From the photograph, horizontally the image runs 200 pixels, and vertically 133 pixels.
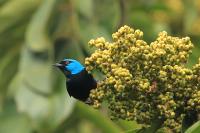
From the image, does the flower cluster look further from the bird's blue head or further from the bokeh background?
the bokeh background

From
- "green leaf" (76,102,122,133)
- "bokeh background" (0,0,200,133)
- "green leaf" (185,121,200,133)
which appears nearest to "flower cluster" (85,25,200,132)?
"green leaf" (185,121,200,133)

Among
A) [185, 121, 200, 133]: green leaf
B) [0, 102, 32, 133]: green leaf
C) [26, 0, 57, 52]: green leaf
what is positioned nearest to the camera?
[185, 121, 200, 133]: green leaf

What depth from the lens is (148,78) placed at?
2537 mm

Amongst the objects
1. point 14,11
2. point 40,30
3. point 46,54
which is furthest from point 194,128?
point 14,11

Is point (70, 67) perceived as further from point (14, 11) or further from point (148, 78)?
point (14, 11)

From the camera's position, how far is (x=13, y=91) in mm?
5918

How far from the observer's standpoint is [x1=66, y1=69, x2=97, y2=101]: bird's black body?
2.85 m

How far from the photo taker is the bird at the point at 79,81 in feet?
9.35

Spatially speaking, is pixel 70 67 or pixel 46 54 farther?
pixel 46 54

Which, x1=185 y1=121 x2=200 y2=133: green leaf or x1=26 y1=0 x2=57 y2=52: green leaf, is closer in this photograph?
x1=185 y1=121 x2=200 y2=133: green leaf

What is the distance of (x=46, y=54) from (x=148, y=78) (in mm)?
2866

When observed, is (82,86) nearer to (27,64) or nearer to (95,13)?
(27,64)

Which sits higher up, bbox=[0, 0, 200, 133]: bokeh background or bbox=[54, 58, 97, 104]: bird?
bbox=[0, 0, 200, 133]: bokeh background

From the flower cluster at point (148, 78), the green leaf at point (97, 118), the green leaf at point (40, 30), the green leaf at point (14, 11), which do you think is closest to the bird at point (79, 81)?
the flower cluster at point (148, 78)
